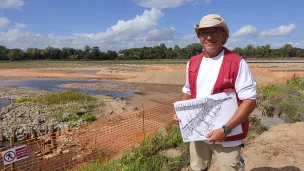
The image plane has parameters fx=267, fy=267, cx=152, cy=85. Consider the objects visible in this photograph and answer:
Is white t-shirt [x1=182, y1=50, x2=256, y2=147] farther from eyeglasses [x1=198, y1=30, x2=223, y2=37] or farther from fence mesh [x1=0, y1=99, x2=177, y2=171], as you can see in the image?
fence mesh [x1=0, y1=99, x2=177, y2=171]

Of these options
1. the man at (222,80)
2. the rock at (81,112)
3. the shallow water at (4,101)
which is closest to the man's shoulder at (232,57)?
the man at (222,80)

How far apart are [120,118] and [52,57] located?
93286 millimetres

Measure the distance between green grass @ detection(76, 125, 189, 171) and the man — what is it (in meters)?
1.62

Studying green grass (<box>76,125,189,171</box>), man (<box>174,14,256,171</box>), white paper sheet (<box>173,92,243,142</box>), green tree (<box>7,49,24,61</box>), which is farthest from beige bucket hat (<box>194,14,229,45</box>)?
green tree (<box>7,49,24,61</box>)

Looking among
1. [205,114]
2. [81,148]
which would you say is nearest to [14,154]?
[205,114]

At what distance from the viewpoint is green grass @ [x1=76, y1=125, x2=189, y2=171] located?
375 cm

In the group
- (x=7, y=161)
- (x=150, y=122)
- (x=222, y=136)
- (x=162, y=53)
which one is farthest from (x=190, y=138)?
(x=162, y=53)

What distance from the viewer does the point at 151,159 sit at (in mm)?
4004

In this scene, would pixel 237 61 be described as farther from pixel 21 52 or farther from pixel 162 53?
pixel 21 52

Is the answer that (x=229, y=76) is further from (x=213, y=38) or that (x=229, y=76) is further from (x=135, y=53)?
(x=135, y=53)

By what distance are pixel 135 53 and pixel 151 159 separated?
88254 mm

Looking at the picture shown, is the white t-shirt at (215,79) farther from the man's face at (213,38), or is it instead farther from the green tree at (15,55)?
the green tree at (15,55)

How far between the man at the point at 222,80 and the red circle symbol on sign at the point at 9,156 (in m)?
2.49

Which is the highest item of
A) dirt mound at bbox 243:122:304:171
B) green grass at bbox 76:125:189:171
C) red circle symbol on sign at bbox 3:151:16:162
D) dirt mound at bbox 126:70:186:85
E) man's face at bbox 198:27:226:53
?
man's face at bbox 198:27:226:53
